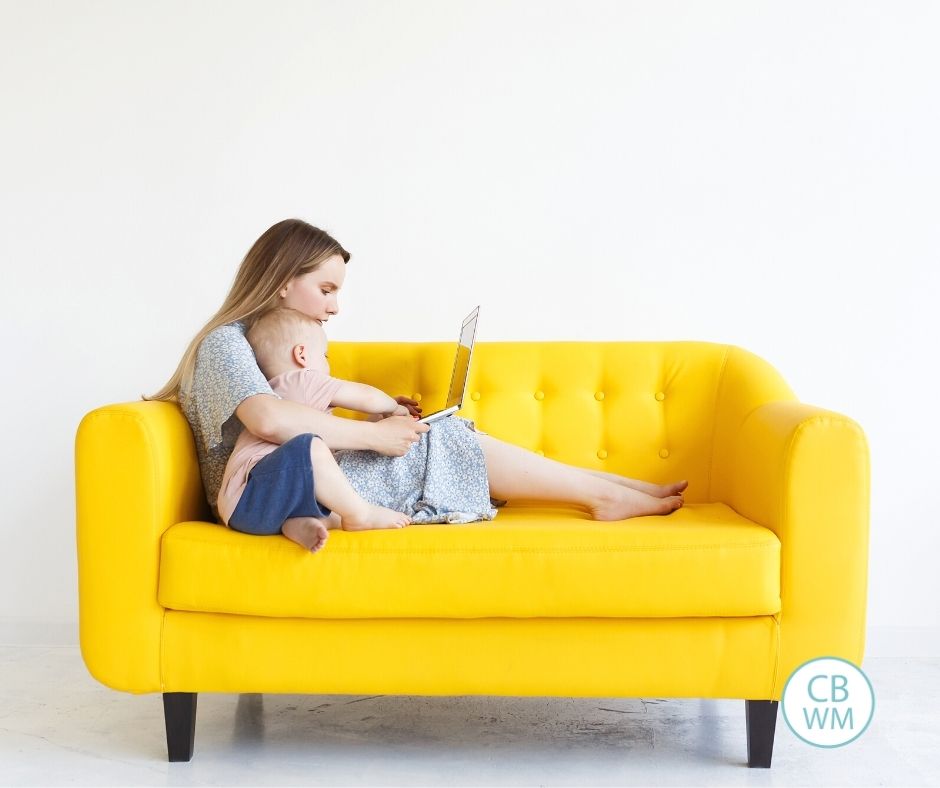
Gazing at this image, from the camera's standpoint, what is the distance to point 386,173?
2.83m

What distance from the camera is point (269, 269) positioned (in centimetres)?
214

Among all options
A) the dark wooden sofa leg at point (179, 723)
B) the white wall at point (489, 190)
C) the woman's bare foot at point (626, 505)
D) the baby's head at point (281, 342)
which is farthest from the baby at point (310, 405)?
the white wall at point (489, 190)

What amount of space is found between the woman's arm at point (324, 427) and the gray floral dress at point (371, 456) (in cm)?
3

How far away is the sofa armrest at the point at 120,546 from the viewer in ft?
5.91

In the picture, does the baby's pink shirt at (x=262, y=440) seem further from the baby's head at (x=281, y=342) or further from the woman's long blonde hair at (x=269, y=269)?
the woman's long blonde hair at (x=269, y=269)

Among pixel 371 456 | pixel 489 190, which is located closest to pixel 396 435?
pixel 371 456

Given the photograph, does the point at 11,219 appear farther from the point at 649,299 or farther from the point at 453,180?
the point at 649,299

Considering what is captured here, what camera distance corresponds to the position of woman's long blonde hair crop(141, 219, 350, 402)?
2125 millimetres

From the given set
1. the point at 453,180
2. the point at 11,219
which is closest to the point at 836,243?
the point at 453,180

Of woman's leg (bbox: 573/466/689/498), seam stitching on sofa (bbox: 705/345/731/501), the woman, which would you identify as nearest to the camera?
the woman

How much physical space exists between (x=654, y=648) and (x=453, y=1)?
1.89 metres

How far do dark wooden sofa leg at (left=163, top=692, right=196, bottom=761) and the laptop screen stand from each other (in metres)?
0.80

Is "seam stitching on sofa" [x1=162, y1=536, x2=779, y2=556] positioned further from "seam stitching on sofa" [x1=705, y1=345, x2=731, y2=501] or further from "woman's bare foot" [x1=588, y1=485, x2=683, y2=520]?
"seam stitching on sofa" [x1=705, y1=345, x2=731, y2=501]

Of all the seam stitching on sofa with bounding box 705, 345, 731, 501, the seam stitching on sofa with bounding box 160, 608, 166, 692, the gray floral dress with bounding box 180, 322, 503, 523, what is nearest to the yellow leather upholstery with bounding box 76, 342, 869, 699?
the seam stitching on sofa with bounding box 160, 608, 166, 692
